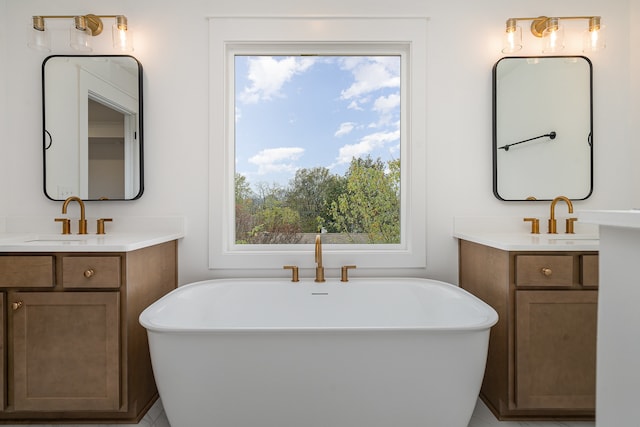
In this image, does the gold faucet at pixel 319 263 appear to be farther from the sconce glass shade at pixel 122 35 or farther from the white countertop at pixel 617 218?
the sconce glass shade at pixel 122 35

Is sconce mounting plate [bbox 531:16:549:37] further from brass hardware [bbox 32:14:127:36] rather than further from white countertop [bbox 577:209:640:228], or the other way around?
brass hardware [bbox 32:14:127:36]

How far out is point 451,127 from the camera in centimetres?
208

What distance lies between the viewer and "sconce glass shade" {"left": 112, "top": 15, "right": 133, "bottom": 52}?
1935mm

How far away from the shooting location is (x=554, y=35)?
1971 millimetres

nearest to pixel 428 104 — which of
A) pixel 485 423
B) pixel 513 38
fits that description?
pixel 513 38

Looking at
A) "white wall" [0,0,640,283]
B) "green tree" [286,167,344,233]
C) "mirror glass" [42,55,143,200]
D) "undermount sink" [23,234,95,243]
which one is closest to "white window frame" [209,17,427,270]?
"white wall" [0,0,640,283]

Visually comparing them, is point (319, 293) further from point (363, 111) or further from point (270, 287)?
point (363, 111)

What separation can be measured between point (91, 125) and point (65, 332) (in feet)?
3.90

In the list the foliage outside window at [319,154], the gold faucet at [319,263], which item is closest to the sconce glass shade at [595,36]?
the foliage outside window at [319,154]

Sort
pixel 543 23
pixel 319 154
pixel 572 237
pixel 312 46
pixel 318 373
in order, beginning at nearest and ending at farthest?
pixel 318 373 < pixel 572 237 < pixel 543 23 < pixel 312 46 < pixel 319 154

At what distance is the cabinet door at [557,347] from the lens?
155 cm

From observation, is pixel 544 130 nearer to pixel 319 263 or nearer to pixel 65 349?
pixel 319 263

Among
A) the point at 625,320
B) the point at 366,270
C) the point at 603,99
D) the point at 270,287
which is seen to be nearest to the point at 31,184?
the point at 270,287

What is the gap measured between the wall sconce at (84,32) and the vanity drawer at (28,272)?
1.23m
